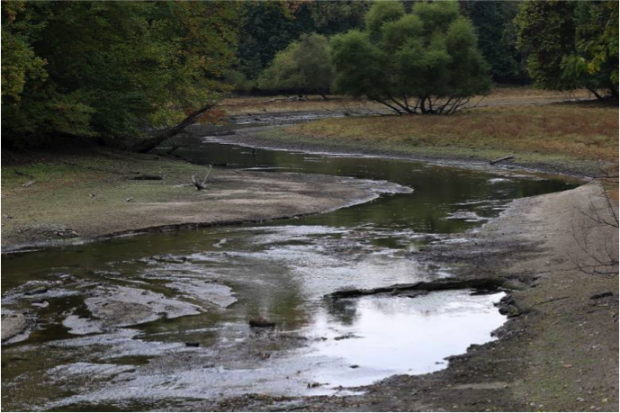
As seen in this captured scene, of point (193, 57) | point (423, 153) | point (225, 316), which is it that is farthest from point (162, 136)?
point (225, 316)

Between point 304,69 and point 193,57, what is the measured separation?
49441mm

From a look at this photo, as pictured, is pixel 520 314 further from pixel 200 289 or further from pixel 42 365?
pixel 42 365

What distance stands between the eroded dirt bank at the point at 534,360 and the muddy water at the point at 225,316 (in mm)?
483

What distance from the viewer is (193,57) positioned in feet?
126

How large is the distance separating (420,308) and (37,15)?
2210 centimetres

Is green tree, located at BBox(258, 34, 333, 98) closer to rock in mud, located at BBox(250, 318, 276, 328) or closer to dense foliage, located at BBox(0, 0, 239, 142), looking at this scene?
dense foliage, located at BBox(0, 0, 239, 142)

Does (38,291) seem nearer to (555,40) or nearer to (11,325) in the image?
(11,325)

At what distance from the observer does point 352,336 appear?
39.8 ft

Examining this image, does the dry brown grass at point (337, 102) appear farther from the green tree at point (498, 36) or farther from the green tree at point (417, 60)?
the green tree at point (417, 60)

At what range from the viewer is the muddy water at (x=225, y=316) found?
33.2 feet

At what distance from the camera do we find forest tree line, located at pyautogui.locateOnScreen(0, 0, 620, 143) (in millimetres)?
28984

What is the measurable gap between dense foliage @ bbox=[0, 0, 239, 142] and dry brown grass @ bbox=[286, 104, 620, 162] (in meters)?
14.7

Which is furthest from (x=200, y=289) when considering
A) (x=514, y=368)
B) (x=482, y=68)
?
(x=482, y=68)

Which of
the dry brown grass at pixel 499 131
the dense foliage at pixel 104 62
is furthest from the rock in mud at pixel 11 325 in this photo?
the dry brown grass at pixel 499 131
